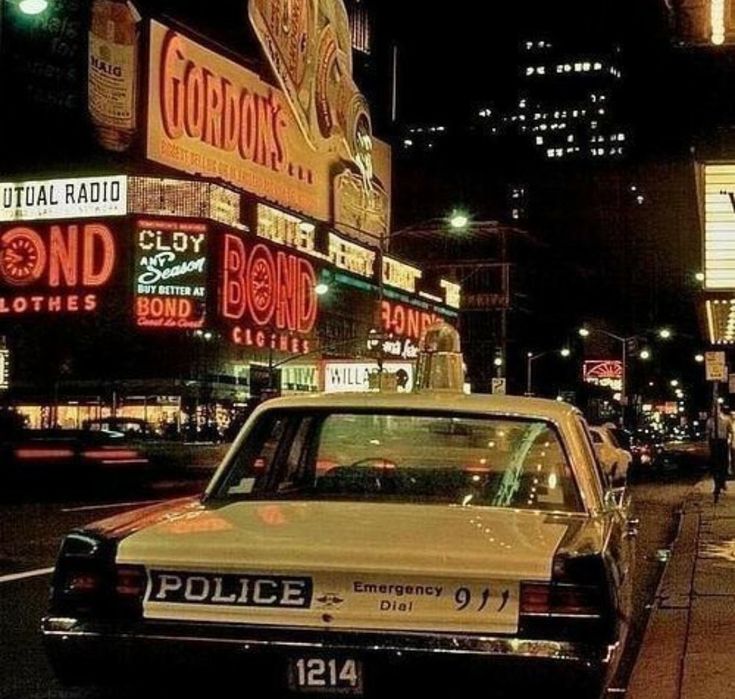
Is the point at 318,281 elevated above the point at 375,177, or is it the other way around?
the point at 375,177

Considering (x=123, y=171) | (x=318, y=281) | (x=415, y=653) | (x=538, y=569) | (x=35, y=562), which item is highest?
(x=123, y=171)

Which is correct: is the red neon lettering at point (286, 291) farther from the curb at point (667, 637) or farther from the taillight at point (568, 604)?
the taillight at point (568, 604)

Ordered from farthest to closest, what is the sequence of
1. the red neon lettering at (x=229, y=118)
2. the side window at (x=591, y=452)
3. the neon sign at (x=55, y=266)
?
the red neon lettering at (x=229, y=118), the neon sign at (x=55, y=266), the side window at (x=591, y=452)

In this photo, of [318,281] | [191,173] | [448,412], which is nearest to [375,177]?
[318,281]

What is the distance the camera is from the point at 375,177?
73.6 metres

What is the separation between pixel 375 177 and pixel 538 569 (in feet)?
228

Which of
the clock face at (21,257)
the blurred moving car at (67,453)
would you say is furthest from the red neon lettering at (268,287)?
the blurred moving car at (67,453)

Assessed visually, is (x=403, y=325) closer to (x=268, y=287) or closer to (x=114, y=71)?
(x=268, y=287)

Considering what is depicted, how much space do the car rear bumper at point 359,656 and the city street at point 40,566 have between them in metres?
1.99

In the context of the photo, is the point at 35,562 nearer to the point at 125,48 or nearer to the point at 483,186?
the point at 125,48

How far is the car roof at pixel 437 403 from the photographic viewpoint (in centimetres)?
623

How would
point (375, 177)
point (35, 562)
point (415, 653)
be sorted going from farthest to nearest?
point (375, 177) → point (35, 562) → point (415, 653)

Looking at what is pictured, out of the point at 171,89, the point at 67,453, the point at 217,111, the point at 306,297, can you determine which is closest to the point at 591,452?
the point at 67,453

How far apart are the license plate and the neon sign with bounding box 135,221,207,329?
155 feet
